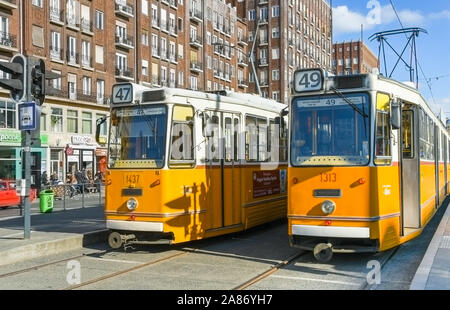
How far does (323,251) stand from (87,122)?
38.0 metres

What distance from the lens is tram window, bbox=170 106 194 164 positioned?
1001cm

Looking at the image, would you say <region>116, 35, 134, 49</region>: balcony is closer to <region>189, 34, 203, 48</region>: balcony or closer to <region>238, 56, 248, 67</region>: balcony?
<region>189, 34, 203, 48</region>: balcony

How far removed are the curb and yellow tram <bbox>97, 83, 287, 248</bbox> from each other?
93cm

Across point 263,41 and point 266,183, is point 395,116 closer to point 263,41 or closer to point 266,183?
point 266,183

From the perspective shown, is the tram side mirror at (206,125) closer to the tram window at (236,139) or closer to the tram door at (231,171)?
the tram door at (231,171)

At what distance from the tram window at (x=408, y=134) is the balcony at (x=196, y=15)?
166 ft

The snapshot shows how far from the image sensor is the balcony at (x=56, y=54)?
131ft

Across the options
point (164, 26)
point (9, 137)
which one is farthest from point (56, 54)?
point (164, 26)

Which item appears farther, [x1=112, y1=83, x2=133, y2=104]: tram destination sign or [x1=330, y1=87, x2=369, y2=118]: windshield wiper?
[x1=112, y1=83, x2=133, y2=104]: tram destination sign

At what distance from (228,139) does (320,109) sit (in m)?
2.97

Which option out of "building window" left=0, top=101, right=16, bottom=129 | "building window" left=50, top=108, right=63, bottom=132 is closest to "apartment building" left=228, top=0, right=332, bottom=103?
"building window" left=50, top=108, right=63, bottom=132

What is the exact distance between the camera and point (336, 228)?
8.56 metres

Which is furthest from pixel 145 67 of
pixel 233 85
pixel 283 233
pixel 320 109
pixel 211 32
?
pixel 320 109
